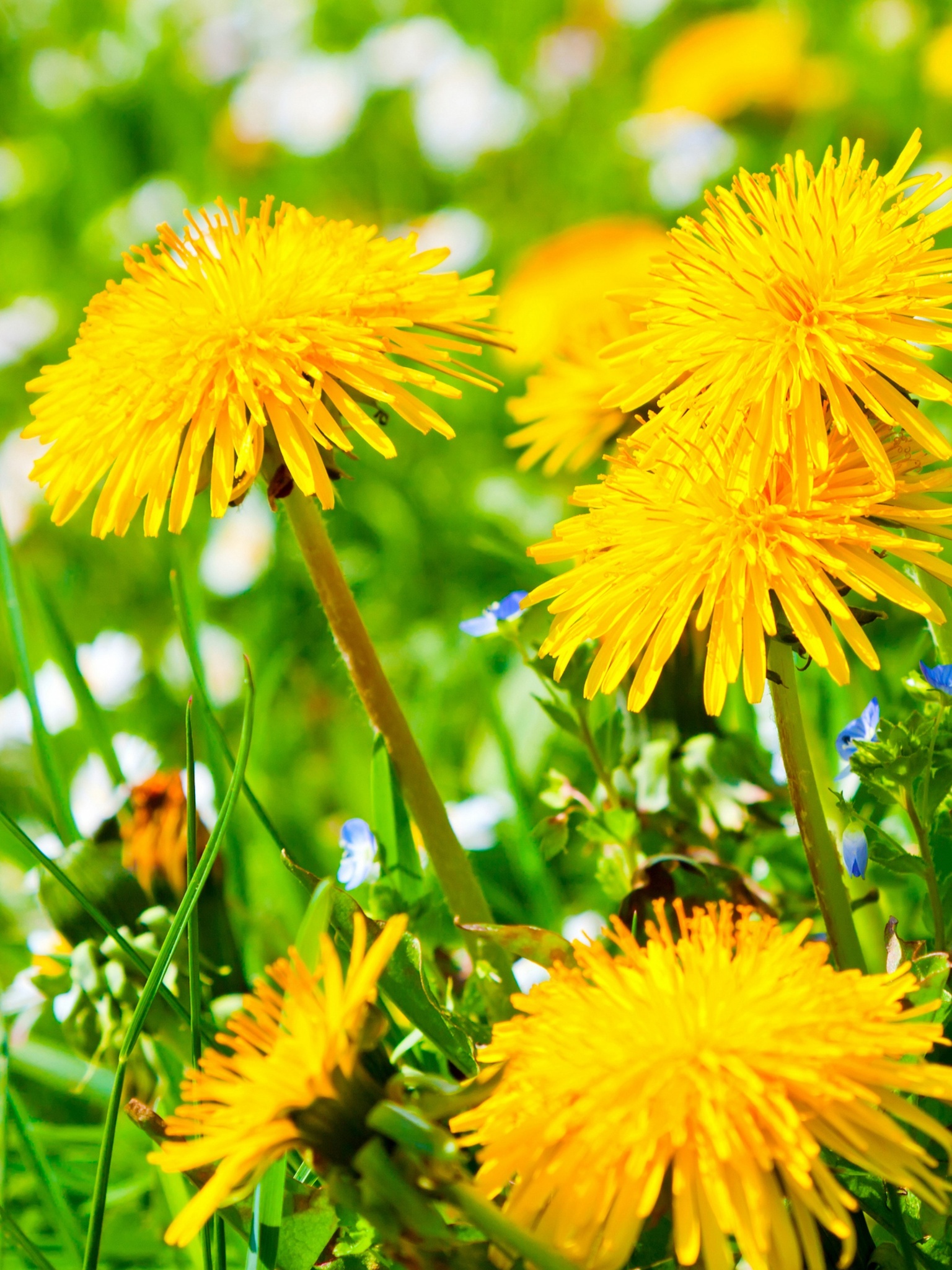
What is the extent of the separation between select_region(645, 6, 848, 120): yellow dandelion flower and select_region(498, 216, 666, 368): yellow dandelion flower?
0.67m

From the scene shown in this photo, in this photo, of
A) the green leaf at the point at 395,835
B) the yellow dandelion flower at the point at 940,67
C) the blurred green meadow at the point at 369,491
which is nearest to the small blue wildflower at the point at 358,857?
the green leaf at the point at 395,835

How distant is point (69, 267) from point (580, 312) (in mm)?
1765

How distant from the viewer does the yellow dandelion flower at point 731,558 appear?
78cm

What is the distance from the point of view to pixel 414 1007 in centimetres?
92

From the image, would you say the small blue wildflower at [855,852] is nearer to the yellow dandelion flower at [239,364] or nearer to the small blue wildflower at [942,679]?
the small blue wildflower at [942,679]

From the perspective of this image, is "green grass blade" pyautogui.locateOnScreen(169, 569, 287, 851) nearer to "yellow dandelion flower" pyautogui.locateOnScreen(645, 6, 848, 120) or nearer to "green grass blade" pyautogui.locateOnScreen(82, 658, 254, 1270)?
"green grass blade" pyautogui.locateOnScreen(82, 658, 254, 1270)

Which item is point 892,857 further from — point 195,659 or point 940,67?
point 940,67

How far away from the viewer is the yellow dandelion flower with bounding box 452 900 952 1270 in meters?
0.61

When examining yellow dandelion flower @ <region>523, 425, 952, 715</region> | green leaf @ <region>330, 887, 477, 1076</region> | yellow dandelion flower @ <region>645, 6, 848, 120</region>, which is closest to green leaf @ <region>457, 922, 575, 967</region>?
green leaf @ <region>330, 887, 477, 1076</region>

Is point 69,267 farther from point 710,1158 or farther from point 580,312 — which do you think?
point 710,1158

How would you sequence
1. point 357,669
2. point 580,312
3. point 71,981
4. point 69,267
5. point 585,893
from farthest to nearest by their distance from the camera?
point 69,267, point 580,312, point 585,893, point 71,981, point 357,669

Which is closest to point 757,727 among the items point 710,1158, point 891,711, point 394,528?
point 891,711

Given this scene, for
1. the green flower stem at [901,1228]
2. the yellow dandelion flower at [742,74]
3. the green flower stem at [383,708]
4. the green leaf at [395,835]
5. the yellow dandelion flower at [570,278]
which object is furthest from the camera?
the yellow dandelion flower at [742,74]

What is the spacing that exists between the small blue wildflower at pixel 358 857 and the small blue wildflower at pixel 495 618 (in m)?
0.20
